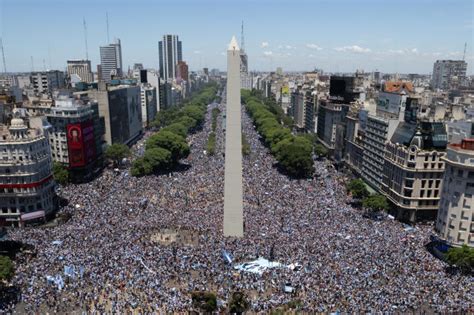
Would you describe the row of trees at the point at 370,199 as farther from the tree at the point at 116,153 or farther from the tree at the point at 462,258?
the tree at the point at 116,153

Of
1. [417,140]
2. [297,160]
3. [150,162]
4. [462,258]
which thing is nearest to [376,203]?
[417,140]

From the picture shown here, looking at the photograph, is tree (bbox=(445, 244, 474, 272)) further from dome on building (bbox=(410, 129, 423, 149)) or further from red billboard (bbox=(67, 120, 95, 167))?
red billboard (bbox=(67, 120, 95, 167))

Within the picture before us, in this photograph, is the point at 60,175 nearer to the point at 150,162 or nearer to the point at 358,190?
the point at 150,162

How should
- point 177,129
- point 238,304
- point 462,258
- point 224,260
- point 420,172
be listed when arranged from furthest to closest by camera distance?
point 177,129
point 420,172
point 224,260
point 462,258
point 238,304

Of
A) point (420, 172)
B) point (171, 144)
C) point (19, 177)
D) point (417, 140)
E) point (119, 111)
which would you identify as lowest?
point (171, 144)

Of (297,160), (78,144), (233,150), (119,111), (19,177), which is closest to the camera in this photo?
(233,150)

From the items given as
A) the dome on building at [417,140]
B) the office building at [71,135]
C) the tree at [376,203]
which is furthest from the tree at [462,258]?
the office building at [71,135]

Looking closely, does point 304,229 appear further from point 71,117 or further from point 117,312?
point 71,117

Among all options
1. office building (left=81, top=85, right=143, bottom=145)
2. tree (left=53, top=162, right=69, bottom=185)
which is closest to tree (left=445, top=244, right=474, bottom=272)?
tree (left=53, top=162, right=69, bottom=185)
